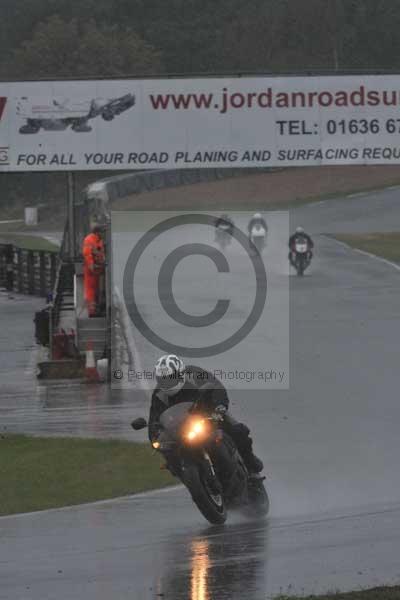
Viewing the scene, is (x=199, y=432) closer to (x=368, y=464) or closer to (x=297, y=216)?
(x=368, y=464)

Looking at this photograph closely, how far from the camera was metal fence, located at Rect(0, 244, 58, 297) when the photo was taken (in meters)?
37.2

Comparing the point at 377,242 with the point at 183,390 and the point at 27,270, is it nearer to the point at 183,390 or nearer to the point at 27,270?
the point at 27,270

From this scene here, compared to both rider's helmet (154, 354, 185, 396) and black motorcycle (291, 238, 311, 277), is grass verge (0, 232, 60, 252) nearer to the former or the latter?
black motorcycle (291, 238, 311, 277)

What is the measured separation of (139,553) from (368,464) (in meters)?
4.62

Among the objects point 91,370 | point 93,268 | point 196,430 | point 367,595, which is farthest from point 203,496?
point 93,268

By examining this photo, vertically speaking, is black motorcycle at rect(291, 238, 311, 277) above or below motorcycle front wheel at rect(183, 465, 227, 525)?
above

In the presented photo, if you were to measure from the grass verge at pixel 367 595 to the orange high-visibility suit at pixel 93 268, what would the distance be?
16.0 m

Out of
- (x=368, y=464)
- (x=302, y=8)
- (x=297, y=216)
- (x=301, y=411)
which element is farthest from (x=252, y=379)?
(x=302, y=8)

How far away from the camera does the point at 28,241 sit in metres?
52.4

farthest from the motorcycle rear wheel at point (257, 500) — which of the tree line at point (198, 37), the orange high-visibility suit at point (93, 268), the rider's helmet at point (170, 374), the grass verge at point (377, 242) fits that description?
the tree line at point (198, 37)

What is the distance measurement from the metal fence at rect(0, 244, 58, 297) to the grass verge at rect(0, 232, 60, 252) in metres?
7.33

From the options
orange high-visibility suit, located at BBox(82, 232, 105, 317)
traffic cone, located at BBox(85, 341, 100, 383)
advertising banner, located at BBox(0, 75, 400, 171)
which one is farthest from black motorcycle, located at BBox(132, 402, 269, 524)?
advertising banner, located at BBox(0, 75, 400, 171)

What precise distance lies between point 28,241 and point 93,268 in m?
29.5

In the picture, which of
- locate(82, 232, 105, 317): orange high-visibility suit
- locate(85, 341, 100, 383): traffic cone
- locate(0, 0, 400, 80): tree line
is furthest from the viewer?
locate(0, 0, 400, 80): tree line
